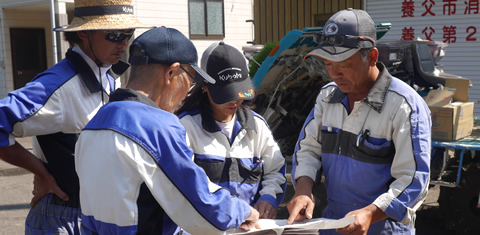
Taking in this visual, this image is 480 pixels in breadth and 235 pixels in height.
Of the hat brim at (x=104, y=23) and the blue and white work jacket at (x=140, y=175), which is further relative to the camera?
the hat brim at (x=104, y=23)

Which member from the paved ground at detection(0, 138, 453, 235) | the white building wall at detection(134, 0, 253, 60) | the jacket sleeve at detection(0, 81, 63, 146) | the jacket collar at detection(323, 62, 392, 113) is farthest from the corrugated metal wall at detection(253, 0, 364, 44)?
the jacket sleeve at detection(0, 81, 63, 146)

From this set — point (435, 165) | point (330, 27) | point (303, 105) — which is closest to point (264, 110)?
point (303, 105)

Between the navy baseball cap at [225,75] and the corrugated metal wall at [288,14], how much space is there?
439 inches

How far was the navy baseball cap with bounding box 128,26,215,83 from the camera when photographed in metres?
2.03

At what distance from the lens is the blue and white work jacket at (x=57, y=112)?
2559 millimetres

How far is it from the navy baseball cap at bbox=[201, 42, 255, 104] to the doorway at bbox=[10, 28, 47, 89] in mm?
16844

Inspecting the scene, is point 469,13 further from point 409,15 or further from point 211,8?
point 211,8

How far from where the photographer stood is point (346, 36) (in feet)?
8.16

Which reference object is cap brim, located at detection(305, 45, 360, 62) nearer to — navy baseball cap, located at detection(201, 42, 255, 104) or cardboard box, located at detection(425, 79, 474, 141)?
navy baseball cap, located at detection(201, 42, 255, 104)

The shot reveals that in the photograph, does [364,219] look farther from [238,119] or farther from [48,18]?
[48,18]

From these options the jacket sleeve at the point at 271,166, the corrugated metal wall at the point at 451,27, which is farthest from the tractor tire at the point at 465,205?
the corrugated metal wall at the point at 451,27

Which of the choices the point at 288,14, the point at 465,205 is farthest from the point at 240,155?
the point at 288,14

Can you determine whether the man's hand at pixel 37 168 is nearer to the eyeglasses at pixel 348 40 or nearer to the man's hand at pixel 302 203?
the man's hand at pixel 302 203

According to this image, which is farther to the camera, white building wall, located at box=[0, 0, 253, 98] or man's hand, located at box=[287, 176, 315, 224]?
white building wall, located at box=[0, 0, 253, 98]
